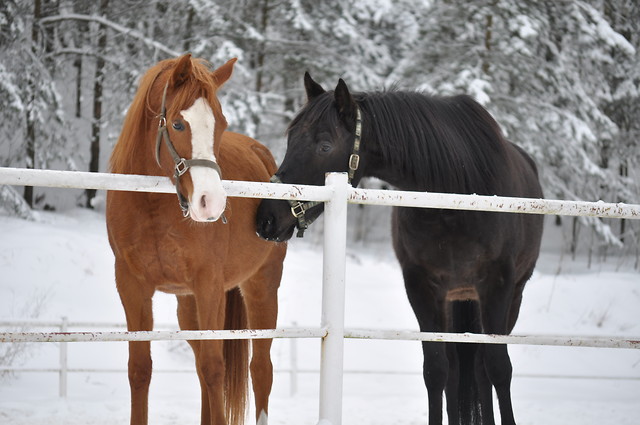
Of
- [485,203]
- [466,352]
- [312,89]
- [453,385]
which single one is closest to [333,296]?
[485,203]

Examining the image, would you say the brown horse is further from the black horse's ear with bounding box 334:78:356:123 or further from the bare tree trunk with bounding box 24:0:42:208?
the bare tree trunk with bounding box 24:0:42:208

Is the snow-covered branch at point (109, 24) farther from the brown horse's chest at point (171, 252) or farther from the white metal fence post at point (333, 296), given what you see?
the white metal fence post at point (333, 296)

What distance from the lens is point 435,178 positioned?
3.70 meters

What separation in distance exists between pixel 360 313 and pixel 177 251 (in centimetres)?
837

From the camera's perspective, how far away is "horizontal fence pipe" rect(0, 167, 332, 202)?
2.13m

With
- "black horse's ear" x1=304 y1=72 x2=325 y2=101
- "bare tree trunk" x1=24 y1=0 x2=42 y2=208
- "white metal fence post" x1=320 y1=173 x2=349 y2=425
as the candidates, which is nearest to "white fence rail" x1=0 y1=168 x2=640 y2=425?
"white metal fence post" x1=320 y1=173 x2=349 y2=425

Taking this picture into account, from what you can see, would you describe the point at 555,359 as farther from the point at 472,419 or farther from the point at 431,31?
the point at 431,31

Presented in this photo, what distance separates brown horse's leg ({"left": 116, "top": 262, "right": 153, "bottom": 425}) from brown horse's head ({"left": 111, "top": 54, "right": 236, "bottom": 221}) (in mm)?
531

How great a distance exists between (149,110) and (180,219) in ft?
1.70

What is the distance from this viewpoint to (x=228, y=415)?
155 inches

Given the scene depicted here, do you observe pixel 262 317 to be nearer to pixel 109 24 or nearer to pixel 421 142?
pixel 421 142

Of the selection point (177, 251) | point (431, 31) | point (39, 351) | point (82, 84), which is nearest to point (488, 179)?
point (177, 251)

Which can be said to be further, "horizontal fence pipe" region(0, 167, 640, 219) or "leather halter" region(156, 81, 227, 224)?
"leather halter" region(156, 81, 227, 224)

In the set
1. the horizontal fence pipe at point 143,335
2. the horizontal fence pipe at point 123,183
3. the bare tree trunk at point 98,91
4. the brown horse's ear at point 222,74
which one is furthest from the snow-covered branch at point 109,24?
→ the horizontal fence pipe at point 143,335
